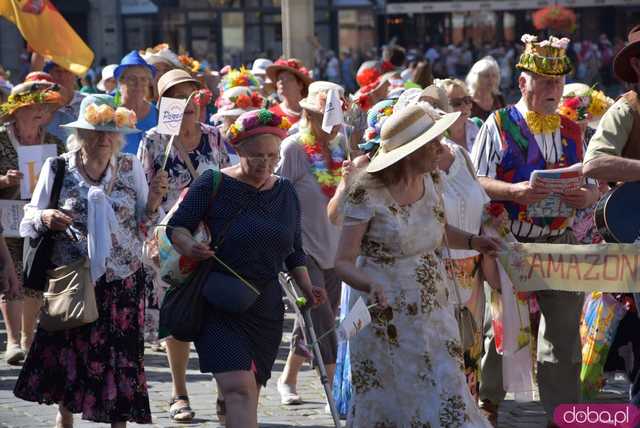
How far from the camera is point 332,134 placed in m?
8.75

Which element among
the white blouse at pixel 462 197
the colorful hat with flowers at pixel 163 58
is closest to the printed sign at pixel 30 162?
the colorful hat with flowers at pixel 163 58

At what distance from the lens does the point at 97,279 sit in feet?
24.6

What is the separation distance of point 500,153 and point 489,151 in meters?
0.06

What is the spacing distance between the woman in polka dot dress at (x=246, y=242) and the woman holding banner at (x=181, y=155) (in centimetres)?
185

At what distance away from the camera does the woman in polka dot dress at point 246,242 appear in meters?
6.38

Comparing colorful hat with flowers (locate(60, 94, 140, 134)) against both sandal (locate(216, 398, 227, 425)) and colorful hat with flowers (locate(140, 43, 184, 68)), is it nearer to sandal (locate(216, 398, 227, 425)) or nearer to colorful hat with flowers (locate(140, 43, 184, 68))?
sandal (locate(216, 398, 227, 425))

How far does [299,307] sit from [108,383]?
1469 mm

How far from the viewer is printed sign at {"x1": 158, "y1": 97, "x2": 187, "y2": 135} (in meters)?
8.17

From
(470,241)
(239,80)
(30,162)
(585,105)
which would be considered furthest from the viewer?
(239,80)

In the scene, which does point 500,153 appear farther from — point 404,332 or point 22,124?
point 22,124

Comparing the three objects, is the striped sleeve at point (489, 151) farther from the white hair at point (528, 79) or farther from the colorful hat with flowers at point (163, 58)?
the colorful hat with flowers at point (163, 58)

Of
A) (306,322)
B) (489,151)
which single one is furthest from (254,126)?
(489,151)

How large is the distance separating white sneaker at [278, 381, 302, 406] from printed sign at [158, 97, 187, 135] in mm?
1689

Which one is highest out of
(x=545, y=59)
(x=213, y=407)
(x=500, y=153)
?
(x=545, y=59)
